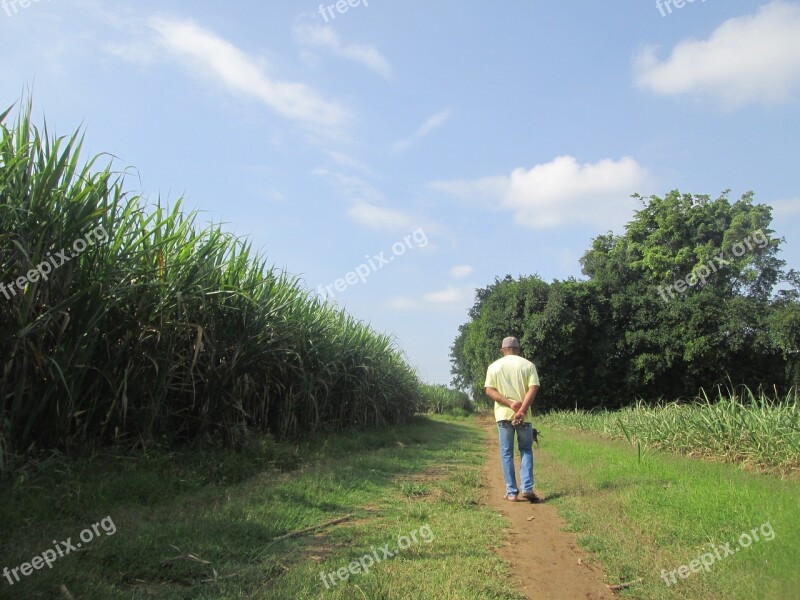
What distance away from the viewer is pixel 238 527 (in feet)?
13.8

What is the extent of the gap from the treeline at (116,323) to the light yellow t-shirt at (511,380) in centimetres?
341

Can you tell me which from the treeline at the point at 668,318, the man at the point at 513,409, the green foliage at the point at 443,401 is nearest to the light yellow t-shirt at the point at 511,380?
the man at the point at 513,409

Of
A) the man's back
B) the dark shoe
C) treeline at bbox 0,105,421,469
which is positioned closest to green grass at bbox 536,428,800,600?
the dark shoe

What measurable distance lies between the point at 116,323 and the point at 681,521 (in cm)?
576

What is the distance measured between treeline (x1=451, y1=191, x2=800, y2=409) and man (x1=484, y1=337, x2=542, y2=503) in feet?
63.4

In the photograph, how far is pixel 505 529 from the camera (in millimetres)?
4832

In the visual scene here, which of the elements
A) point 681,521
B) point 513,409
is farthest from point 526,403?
point 681,521

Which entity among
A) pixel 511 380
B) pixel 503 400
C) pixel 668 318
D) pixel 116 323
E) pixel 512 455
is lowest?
pixel 512 455

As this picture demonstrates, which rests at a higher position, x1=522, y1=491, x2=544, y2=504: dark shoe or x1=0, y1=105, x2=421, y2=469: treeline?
x1=0, y1=105, x2=421, y2=469: treeline

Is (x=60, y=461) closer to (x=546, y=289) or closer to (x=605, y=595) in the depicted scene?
(x=605, y=595)

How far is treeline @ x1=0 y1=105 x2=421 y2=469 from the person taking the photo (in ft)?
15.5

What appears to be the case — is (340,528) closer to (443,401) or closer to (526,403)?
(526,403)

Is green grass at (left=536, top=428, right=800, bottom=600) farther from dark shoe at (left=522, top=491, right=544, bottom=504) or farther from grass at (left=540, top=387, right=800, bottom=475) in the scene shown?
grass at (left=540, top=387, right=800, bottom=475)

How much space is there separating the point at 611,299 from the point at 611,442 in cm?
1571
